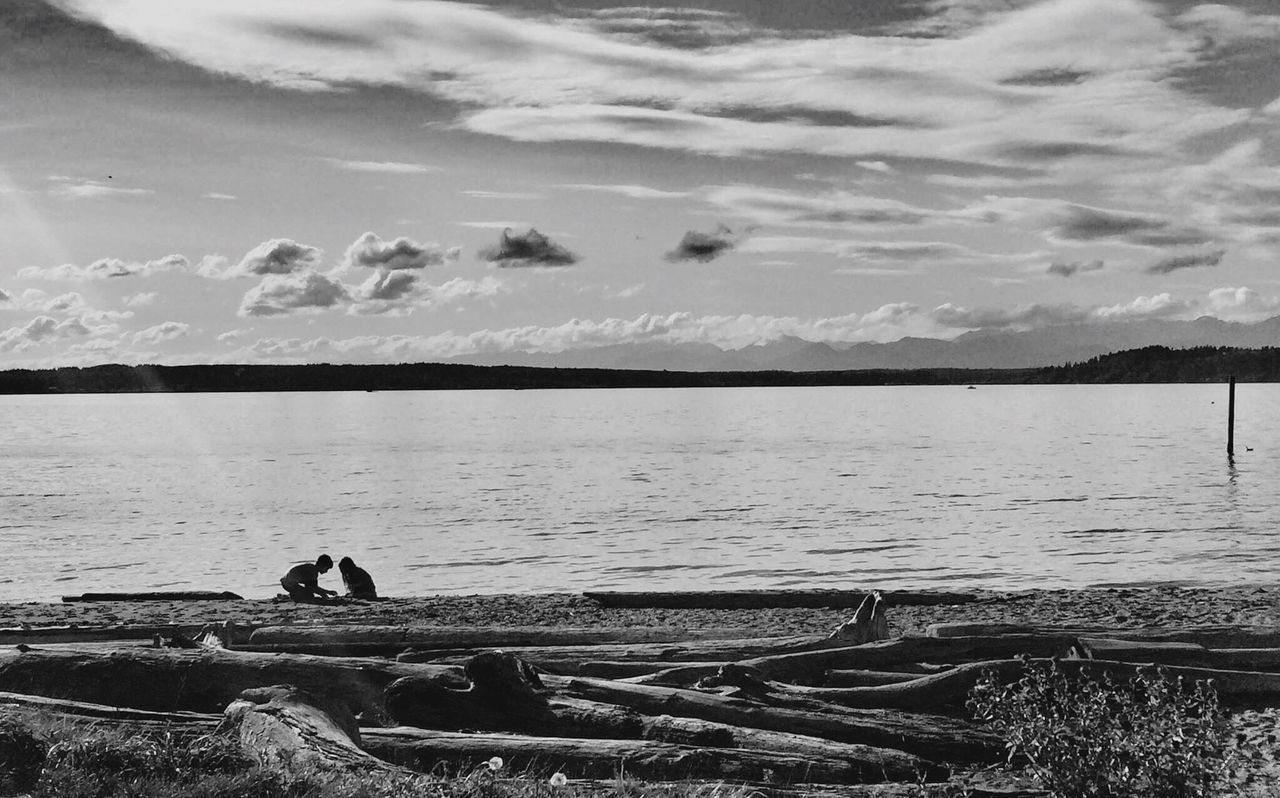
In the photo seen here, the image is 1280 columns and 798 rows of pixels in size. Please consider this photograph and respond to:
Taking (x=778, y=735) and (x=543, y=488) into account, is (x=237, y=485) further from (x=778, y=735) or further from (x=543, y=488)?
(x=778, y=735)

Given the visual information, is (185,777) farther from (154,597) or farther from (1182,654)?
(154,597)

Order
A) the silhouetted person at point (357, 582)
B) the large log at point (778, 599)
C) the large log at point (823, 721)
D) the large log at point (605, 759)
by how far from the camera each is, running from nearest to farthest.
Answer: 1. the large log at point (605, 759)
2. the large log at point (823, 721)
3. the large log at point (778, 599)
4. the silhouetted person at point (357, 582)

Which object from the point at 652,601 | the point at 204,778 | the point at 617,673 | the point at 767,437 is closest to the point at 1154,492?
the point at 652,601

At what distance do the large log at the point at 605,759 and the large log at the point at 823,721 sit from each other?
758 millimetres

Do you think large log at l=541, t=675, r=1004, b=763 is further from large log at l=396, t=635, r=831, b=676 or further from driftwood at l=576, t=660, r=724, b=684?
large log at l=396, t=635, r=831, b=676

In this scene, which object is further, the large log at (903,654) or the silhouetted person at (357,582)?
the silhouetted person at (357,582)

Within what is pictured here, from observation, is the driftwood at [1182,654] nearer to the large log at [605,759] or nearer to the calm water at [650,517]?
the large log at [605,759]

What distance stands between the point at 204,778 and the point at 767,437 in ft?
330

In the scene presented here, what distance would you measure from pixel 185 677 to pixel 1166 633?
9400 mm

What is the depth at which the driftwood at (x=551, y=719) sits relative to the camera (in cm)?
804

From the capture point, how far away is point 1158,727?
6328 mm

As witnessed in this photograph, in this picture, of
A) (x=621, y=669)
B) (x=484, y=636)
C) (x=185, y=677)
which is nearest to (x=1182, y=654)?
(x=621, y=669)

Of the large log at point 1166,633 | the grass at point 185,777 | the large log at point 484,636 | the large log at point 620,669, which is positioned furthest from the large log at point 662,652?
the grass at point 185,777

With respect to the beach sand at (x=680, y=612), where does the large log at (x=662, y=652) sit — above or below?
above
